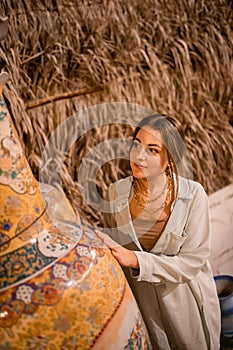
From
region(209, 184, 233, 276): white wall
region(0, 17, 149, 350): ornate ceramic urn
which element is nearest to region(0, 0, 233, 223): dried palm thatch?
region(209, 184, 233, 276): white wall

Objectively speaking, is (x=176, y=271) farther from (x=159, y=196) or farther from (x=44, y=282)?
(x=44, y=282)

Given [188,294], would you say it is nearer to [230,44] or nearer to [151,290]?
[151,290]

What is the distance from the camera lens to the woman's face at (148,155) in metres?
0.91

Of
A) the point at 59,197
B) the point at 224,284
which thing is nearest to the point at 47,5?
the point at 59,197

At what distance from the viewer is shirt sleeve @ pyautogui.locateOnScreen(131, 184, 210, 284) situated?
2.99 feet

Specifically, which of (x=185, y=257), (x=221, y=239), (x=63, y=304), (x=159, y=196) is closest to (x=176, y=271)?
(x=185, y=257)

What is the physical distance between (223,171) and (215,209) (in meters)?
0.30

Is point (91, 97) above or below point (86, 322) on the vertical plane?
above

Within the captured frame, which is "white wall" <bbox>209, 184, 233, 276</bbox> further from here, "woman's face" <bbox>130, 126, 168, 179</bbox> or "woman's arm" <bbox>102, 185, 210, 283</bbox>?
"woman's face" <bbox>130, 126, 168, 179</bbox>

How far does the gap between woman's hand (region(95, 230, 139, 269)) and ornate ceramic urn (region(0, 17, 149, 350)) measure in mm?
56

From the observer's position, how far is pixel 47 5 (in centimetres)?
115

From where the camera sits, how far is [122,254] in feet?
2.93

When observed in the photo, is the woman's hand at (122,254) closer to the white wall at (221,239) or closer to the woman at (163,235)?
the woman at (163,235)

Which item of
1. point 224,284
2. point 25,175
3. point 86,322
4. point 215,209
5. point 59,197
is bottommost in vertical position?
point 224,284
